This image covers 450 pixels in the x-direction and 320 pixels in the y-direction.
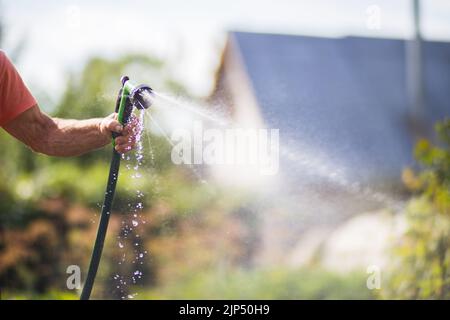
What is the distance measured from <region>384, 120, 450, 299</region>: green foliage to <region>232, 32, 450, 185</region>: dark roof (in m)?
0.41

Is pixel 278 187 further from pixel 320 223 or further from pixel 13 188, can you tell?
pixel 13 188

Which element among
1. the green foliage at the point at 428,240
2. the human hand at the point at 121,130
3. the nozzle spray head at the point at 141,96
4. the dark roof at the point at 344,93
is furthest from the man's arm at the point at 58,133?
the green foliage at the point at 428,240

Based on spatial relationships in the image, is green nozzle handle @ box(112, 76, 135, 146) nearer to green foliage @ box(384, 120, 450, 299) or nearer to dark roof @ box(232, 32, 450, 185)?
dark roof @ box(232, 32, 450, 185)

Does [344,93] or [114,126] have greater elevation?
[344,93]

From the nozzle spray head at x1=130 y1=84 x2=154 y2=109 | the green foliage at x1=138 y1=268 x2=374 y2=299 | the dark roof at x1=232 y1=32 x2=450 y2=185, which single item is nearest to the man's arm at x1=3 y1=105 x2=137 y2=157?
the nozzle spray head at x1=130 y1=84 x2=154 y2=109

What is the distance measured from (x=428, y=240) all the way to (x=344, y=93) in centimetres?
236

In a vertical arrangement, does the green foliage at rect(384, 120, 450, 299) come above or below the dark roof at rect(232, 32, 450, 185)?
below

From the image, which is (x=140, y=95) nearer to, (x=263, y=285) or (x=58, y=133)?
(x=58, y=133)

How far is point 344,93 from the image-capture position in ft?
19.4

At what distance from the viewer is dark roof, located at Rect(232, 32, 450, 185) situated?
3.75m

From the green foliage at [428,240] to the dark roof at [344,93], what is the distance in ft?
1.35

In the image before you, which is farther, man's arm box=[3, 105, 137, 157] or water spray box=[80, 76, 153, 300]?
man's arm box=[3, 105, 137, 157]

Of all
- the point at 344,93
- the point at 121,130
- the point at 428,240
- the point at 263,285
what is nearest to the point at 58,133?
the point at 121,130

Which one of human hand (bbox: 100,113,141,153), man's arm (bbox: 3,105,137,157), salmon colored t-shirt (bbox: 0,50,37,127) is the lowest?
human hand (bbox: 100,113,141,153)
